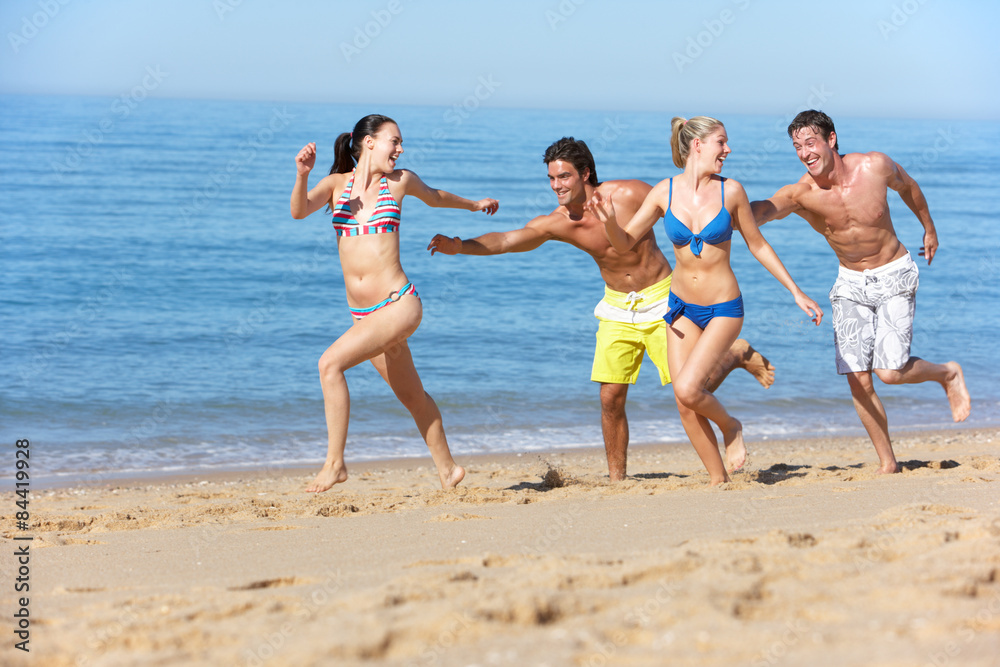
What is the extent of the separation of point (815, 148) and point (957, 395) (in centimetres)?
185

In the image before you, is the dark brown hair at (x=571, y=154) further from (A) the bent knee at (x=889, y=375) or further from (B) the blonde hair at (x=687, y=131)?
(A) the bent knee at (x=889, y=375)

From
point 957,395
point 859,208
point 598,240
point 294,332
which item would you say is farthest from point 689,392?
point 294,332

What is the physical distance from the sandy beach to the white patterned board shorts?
75 cm

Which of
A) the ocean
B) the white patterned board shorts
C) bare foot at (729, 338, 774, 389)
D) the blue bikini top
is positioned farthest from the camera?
the ocean

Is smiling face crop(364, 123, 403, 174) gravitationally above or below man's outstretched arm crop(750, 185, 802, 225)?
above

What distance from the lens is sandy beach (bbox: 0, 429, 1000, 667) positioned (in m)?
2.46

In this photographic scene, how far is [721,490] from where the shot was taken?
5.11 meters

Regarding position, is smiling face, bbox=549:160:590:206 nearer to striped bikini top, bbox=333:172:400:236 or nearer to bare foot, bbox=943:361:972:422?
striped bikini top, bbox=333:172:400:236

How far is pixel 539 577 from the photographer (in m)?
3.05

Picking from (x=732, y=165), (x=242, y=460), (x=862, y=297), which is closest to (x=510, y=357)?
(x=242, y=460)

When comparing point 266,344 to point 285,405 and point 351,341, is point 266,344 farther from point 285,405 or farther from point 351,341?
point 351,341

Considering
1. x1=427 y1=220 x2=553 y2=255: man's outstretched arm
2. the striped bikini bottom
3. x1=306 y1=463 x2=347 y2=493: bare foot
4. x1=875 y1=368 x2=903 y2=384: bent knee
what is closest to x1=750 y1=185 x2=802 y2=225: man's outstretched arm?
x1=875 y1=368 x2=903 y2=384: bent knee

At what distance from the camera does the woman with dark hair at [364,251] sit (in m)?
4.90

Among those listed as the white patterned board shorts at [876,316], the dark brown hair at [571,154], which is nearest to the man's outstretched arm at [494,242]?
the dark brown hair at [571,154]
